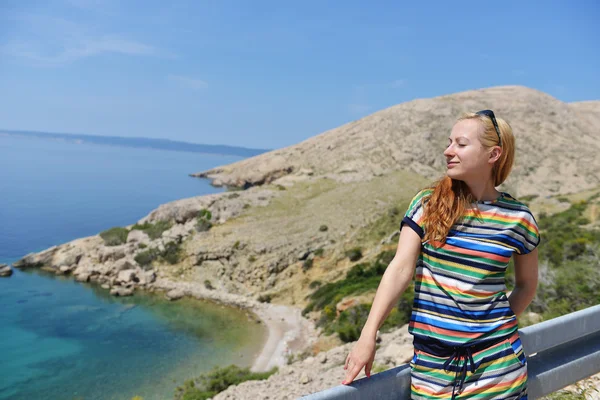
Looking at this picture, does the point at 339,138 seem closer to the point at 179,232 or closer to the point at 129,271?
the point at 179,232

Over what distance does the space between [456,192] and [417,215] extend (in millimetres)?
255

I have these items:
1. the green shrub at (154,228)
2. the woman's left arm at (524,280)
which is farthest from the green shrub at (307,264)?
the woman's left arm at (524,280)

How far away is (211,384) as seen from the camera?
44.4 ft

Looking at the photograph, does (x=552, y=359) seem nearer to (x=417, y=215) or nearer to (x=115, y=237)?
(x=417, y=215)

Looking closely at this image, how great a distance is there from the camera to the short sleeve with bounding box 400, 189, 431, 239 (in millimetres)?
2092

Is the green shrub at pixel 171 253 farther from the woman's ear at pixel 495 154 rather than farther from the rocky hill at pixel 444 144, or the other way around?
the woman's ear at pixel 495 154

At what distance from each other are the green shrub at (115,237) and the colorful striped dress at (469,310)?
3420 cm

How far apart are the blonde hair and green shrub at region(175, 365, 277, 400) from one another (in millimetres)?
12180

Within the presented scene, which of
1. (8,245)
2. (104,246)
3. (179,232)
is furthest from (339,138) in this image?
(8,245)

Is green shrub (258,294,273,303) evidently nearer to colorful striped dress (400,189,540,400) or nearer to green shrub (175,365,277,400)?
green shrub (175,365,277,400)

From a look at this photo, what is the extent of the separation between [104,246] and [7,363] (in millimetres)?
14270

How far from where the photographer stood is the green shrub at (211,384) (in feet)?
42.3

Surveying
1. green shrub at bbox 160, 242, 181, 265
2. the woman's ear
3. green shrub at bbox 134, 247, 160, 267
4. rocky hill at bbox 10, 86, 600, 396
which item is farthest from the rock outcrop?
the woman's ear

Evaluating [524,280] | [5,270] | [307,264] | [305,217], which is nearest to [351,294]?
[307,264]
